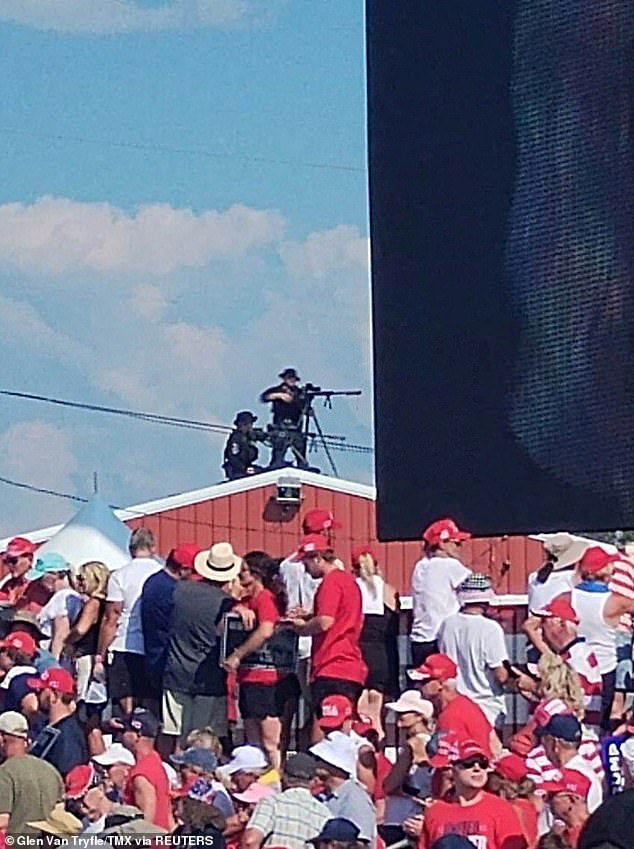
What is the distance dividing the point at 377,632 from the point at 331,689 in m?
0.39

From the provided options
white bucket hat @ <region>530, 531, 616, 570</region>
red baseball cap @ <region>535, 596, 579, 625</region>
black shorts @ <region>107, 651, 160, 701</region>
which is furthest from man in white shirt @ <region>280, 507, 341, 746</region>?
red baseball cap @ <region>535, 596, 579, 625</region>

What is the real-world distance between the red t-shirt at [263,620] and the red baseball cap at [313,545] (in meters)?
0.20

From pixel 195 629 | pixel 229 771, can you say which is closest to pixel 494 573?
pixel 195 629

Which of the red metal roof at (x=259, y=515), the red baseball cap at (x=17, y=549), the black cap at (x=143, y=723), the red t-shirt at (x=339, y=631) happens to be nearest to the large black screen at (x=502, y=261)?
the red t-shirt at (x=339, y=631)

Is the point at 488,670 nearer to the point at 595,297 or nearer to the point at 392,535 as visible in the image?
the point at 392,535

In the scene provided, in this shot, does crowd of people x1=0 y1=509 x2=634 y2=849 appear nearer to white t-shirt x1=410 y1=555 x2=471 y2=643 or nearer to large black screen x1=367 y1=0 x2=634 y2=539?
white t-shirt x1=410 y1=555 x2=471 y2=643

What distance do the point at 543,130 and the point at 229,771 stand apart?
225 cm

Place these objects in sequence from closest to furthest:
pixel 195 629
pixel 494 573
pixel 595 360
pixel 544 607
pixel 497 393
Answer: pixel 595 360 < pixel 497 393 < pixel 544 607 < pixel 195 629 < pixel 494 573

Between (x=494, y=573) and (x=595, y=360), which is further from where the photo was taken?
(x=494, y=573)

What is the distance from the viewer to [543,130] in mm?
5504

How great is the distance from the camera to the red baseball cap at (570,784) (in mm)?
5012

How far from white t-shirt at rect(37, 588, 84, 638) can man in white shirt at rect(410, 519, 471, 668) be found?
1.45m

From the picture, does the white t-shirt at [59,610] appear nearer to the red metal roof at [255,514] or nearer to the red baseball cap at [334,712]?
the red baseball cap at [334,712]

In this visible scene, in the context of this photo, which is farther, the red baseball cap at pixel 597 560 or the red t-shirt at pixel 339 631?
the red t-shirt at pixel 339 631
